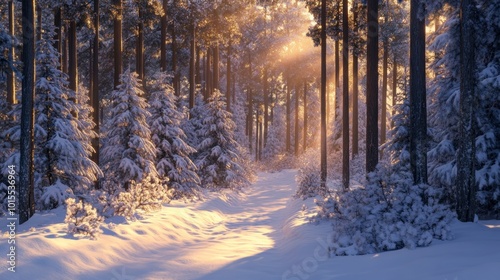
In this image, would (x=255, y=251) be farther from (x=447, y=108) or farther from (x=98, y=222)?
(x=447, y=108)

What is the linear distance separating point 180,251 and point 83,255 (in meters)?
2.74

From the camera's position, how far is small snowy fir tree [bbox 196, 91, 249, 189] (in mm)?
23484

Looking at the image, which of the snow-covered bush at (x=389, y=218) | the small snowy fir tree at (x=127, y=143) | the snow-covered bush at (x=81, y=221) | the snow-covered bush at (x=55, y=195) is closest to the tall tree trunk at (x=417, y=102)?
the snow-covered bush at (x=389, y=218)

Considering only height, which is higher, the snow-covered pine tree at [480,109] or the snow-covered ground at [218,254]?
the snow-covered pine tree at [480,109]

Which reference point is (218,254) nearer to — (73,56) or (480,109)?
(480,109)

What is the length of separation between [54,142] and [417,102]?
10.8m

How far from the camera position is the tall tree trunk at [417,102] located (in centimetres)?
1070

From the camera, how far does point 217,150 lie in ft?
77.0

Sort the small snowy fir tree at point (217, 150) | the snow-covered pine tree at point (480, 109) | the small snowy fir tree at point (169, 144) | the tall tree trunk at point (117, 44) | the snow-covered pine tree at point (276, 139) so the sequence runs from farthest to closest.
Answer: the snow-covered pine tree at point (276, 139), the small snowy fir tree at point (217, 150), the small snowy fir tree at point (169, 144), the tall tree trunk at point (117, 44), the snow-covered pine tree at point (480, 109)

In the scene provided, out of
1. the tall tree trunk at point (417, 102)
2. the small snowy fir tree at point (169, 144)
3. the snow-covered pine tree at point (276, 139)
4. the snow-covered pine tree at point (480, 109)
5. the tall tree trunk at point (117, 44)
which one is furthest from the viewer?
the snow-covered pine tree at point (276, 139)

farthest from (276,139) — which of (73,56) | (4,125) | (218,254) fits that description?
(218,254)

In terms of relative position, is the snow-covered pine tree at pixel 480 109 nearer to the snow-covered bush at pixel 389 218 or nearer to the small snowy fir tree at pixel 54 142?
the snow-covered bush at pixel 389 218

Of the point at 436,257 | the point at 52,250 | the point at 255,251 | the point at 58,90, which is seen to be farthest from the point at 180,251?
the point at 58,90

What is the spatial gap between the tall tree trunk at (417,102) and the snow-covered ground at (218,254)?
1.71 m
